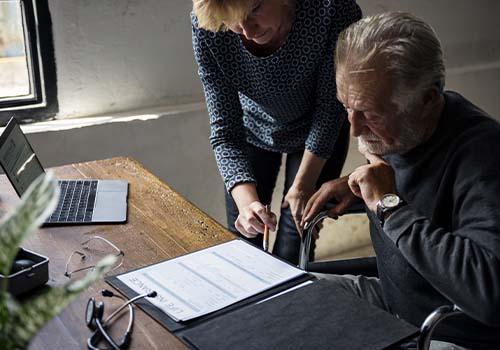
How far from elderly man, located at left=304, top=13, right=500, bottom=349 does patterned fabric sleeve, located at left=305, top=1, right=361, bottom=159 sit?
0.43 m

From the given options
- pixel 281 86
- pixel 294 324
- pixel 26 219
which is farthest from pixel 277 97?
pixel 26 219

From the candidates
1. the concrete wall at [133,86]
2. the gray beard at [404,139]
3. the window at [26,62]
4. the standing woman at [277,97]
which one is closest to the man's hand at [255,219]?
the standing woman at [277,97]

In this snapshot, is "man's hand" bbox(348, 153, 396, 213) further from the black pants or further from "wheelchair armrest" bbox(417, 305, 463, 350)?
the black pants

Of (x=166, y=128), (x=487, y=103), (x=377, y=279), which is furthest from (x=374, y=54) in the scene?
A: (x=487, y=103)

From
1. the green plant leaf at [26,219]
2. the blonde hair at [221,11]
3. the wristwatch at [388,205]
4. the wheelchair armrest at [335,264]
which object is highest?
the blonde hair at [221,11]

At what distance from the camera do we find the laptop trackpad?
156 cm

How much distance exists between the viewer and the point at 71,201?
1656 mm

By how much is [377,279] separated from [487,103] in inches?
80.8

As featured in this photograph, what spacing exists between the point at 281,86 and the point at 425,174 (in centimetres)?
63

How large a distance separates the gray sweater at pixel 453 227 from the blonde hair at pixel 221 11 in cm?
51

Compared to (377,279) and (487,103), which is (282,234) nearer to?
(377,279)

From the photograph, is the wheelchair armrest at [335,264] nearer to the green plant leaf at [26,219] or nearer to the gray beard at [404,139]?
the gray beard at [404,139]

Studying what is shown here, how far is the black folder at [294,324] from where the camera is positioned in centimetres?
106

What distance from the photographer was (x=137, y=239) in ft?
4.80
